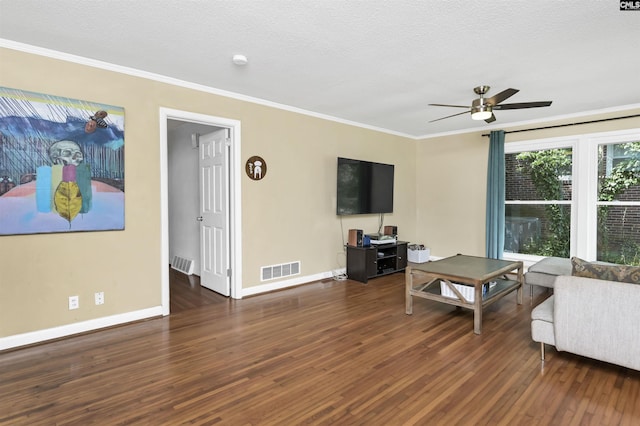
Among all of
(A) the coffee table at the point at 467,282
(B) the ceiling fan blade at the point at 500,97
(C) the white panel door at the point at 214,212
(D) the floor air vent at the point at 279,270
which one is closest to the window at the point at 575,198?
(A) the coffee table at the point at 467,282

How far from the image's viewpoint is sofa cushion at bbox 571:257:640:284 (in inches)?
94.6

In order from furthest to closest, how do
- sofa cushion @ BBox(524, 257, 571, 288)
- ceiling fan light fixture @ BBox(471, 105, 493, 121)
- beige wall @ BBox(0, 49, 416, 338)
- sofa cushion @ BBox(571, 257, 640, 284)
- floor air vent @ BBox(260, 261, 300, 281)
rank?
floor air vent @ BBox(260, 261, 300, 281), sofa cushion @ BBox(524, 257, 571, 288), ceiling fan light fixture @ BBox(471, 105, 493, 121), beige wall @ BBox(0, 49, 416, 338), sofa cushion @ BBox(571, 257, 640, 284)

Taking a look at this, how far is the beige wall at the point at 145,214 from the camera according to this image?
2.87m

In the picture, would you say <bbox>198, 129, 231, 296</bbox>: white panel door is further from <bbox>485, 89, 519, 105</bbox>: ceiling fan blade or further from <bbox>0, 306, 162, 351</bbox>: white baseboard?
<bbox>485, 89, 519, 105</bbox>: ceiling fan blade

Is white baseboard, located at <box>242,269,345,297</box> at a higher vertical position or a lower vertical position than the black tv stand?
lower

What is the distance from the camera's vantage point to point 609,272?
246 cm

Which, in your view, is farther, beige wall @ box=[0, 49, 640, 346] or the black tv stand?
the black tv stand

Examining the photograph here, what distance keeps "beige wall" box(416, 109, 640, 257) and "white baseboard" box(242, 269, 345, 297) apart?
7.71ft

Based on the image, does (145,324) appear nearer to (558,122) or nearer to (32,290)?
(32,290)

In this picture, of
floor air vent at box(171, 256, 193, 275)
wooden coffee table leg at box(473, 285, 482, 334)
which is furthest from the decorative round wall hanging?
wooden coffee table leg at box(473, 285, 482, 334)

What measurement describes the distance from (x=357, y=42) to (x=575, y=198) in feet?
14.3

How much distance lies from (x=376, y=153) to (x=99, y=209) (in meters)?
4.28

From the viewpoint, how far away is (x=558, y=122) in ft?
17.0

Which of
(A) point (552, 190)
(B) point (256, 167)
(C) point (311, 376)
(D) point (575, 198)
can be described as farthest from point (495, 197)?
(C) point (311, 376)
